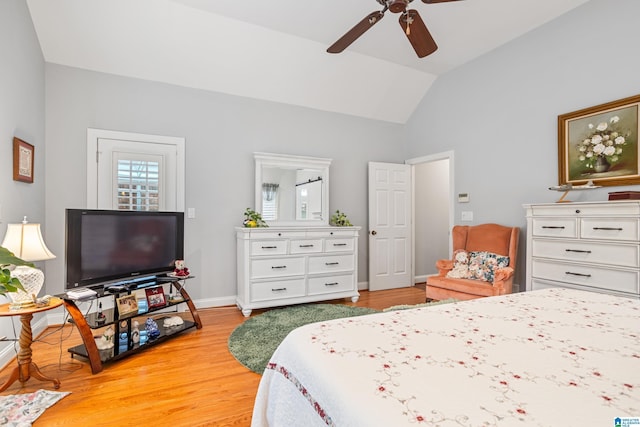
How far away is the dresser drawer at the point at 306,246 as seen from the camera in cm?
388

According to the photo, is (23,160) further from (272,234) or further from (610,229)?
(610,229)

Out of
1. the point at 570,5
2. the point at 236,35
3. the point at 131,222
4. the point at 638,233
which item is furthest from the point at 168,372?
the point at 570,5

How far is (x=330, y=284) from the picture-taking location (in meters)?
4.08

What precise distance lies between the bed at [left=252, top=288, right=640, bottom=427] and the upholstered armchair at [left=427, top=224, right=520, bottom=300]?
1939 millimetres

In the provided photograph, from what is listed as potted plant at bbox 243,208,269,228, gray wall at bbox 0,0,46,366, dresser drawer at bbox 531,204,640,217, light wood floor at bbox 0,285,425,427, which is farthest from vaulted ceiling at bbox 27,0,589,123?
light wood floor at bbox 0,285,425,427

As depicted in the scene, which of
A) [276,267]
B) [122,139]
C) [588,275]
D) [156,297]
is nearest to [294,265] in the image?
[276,267]

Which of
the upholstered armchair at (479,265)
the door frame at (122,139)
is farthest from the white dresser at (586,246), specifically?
the door frame at (122,139)

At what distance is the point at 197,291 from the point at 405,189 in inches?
131

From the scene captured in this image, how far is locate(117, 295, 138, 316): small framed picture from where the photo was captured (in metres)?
2.64

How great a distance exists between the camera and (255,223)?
388cm

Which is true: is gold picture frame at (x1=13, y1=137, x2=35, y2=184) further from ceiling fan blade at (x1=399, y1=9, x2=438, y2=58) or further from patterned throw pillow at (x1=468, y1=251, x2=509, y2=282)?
patterned throw pillow at (x1=468, y1=251, x2=509, y2=282)

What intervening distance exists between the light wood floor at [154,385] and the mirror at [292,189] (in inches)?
68.6

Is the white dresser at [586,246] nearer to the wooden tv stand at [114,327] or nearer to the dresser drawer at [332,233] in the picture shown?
the dresser drawer at [332,233]

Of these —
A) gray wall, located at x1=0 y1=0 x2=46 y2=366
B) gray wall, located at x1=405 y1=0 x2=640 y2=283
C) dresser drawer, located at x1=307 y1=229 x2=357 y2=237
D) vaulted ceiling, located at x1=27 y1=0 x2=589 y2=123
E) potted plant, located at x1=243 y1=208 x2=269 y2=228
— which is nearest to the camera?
gray wall, located at x1=0 y1=0 x2=46 y2=366
